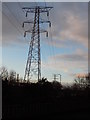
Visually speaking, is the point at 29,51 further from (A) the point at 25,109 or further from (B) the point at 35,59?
(A) the point at 25,109

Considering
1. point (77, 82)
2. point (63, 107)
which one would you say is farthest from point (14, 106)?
point (77, 82)

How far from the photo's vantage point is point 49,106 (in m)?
58.3

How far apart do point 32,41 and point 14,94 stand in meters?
9.55

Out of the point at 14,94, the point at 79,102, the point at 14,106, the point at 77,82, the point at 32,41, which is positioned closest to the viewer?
the point at 32,41

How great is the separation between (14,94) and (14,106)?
4.47 meters

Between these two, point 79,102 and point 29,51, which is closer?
point 29,51

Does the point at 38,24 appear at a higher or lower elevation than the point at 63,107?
higher

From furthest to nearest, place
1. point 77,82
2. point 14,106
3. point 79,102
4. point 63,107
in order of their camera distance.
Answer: point 77,82
point 79,102
point 63,107
point 14,106

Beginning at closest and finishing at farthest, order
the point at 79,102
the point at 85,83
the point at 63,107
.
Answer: the point at 63,107 → the point at 79,102 → the point at 85,83

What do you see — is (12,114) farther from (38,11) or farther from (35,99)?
(35,99)

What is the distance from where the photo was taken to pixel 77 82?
143 m

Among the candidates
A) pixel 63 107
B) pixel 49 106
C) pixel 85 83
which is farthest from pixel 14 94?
pixel 85 83

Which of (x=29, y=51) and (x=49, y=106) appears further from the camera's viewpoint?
(x=49, y=106)

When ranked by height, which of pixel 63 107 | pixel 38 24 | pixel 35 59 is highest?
pixel 38 24
